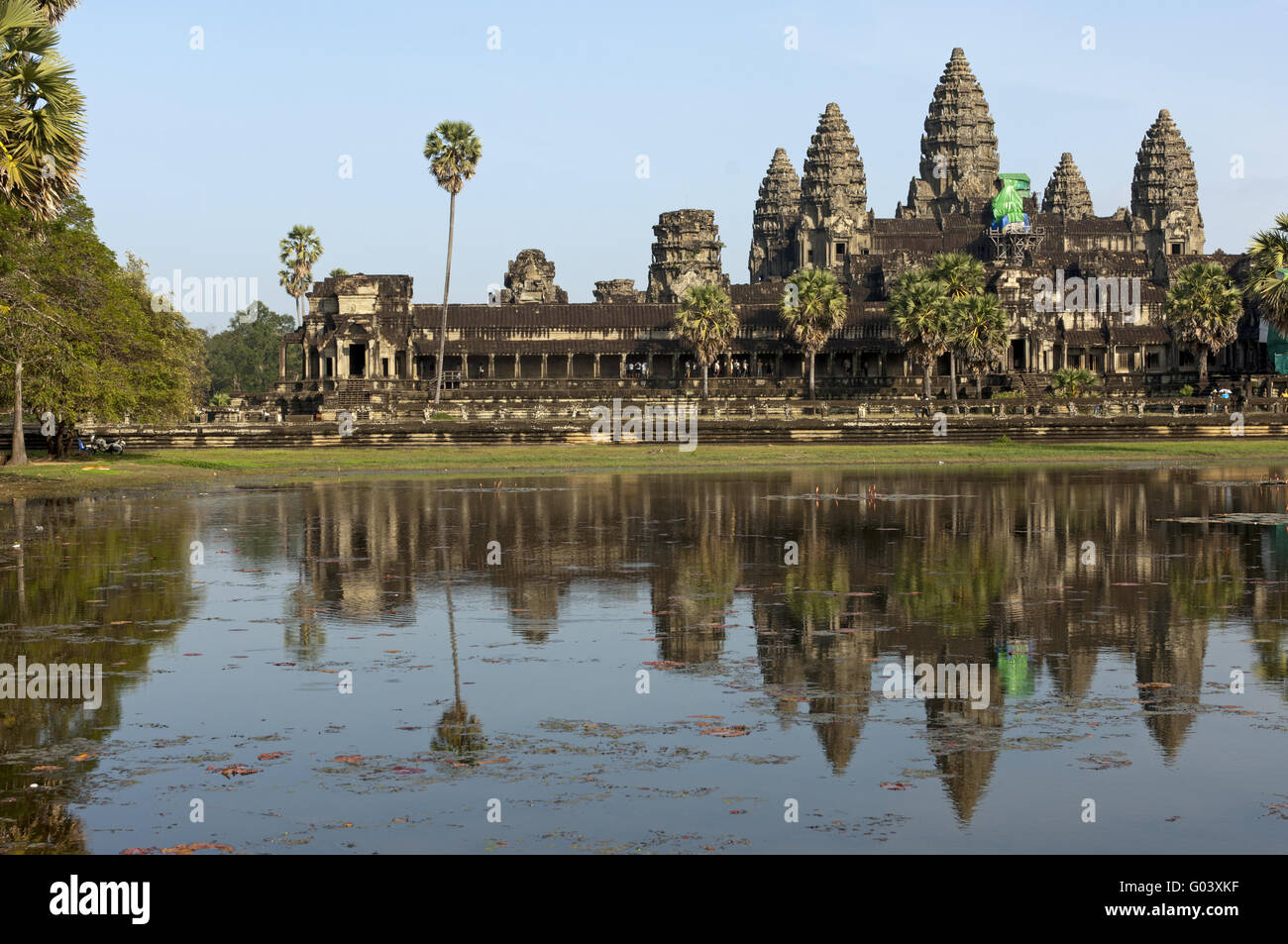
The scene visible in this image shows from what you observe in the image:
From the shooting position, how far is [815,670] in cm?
1295

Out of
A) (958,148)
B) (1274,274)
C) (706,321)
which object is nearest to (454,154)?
(706,321)

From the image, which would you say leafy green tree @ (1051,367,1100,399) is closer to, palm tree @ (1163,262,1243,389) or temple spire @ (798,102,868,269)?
palm tree @ (1163,262,1243,389)

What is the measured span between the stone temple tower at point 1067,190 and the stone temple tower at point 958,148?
19.9 metres

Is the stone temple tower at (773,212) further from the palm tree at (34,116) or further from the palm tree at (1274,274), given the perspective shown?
the palm tree at (34,116)

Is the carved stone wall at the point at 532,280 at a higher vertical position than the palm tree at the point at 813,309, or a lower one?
higher

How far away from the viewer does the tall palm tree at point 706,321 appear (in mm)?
93625

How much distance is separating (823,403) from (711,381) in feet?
52.4

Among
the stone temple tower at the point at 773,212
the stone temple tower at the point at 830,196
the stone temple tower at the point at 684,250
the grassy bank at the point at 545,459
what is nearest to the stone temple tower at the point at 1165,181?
the stone temple tower at the point at 830,196

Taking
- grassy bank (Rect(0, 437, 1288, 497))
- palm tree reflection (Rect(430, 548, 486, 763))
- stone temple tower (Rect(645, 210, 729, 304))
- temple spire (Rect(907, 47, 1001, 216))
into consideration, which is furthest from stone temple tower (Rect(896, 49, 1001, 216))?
palm tree reflection (Rect(430, 548, 486, 763))

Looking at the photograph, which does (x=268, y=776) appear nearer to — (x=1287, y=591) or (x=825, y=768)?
(x=825, y=768)

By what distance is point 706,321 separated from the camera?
93625 mm

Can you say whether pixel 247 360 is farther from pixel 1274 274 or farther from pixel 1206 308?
pixel 1274 274
